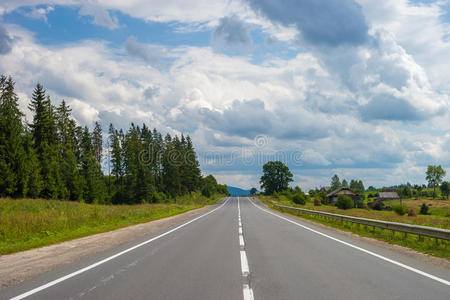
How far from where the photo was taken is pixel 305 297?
5.00 metres

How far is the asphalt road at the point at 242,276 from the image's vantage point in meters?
5.25

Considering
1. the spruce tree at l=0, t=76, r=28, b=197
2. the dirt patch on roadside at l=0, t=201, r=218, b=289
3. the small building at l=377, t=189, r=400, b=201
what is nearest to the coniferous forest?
the spruce tree at l=0, t=76, r=28, b=197

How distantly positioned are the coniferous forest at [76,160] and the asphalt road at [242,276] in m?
39.3

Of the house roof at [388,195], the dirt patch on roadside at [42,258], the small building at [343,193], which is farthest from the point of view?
the house roof at [388,195]

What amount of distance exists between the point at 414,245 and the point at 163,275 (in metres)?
9.18

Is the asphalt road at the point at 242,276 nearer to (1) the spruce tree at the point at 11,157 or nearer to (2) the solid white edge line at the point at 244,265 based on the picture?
(2) the solid white edge line at the point at 244,265

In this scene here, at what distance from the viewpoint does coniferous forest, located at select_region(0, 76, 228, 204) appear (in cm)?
4188

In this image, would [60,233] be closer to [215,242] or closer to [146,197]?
[215,242]

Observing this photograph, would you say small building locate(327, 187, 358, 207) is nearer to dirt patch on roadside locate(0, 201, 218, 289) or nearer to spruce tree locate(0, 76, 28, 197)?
spruce tree locate(0, 76, 28, 197)

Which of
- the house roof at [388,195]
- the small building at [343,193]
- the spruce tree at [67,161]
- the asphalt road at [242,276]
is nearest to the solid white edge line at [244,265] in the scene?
the asphalt road at [242,276]

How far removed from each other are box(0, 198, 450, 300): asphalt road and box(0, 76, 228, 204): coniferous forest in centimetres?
3934

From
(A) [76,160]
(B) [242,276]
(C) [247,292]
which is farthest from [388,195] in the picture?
(C) [247,292]

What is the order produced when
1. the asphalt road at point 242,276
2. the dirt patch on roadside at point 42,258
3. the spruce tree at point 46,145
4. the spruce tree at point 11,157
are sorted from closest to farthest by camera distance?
1. the asphalt road at point 242,276
2. the dirt patch on roadside at point 42,258
3. the spruce tree at point 11,157
4. the spruce tree at point 46,145

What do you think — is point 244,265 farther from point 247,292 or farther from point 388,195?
point 388,195
